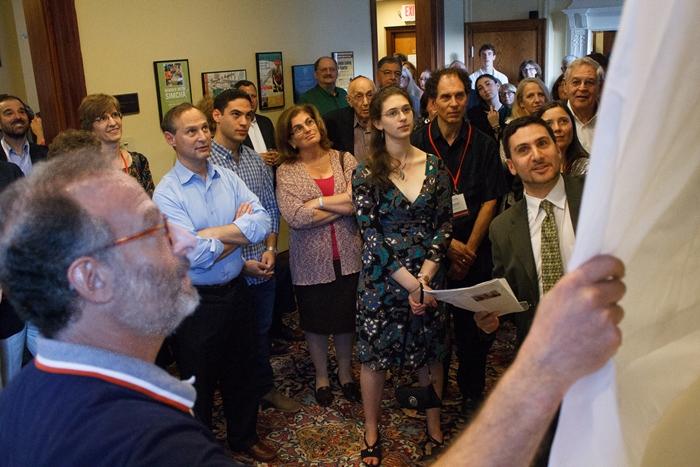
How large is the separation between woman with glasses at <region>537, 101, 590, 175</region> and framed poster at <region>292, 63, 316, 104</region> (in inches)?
133

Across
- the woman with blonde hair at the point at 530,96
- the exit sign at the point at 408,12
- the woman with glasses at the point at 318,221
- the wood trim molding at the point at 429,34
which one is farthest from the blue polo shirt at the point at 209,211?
the exit sign at the point at 408,12

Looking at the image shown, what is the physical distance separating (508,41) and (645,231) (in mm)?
9847

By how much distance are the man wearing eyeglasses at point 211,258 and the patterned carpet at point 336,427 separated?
39 cm

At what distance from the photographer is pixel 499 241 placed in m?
2.31

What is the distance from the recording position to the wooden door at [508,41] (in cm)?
989

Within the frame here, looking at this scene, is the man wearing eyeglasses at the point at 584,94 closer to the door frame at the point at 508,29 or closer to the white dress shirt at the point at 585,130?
the white dress shirt at the point at 585,130

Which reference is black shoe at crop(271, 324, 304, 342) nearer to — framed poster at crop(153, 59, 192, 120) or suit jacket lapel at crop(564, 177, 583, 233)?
framed poster at crop(153, 59, 192, 120)

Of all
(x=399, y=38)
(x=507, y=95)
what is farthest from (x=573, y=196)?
(x=399, y=38)

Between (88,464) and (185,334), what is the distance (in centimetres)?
183

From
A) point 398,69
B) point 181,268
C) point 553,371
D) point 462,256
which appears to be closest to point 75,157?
point 181,268

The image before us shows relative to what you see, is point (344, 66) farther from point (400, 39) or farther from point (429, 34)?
point (400, 39)

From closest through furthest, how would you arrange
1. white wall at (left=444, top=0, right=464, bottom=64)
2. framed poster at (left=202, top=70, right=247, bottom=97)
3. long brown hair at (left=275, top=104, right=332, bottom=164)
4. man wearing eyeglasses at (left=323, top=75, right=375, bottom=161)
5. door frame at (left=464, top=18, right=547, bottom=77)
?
1. long brown hair at (left=275, top=104, right=332, bottom=164)
2. man wearing eyeglasses at (left=323, top=75, right=375, bottom=161)
3. framed poster at (left=202, top=70, right=247, bottom=97)
4. white wall at (left=444, top=0, right=464, bottom=64)
5. door frame at (left=464, top=18, right=547, bottom=77)

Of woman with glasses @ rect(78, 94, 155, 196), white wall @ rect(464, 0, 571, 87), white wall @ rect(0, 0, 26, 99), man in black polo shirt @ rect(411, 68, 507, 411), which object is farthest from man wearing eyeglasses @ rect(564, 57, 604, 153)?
white wall @ rect(464, 0, 571, 87)

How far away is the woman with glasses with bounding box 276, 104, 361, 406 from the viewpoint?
3.24 metres
